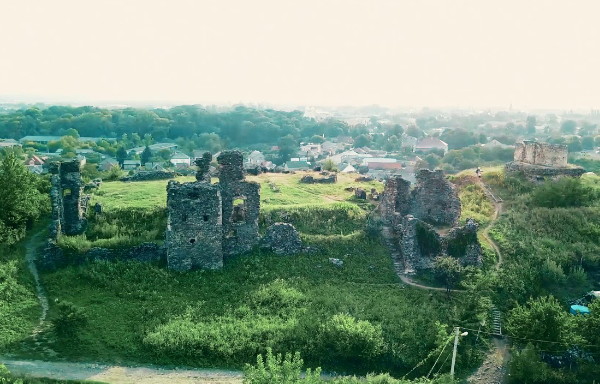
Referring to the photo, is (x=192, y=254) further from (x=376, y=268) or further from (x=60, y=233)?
(x=376, y=268)

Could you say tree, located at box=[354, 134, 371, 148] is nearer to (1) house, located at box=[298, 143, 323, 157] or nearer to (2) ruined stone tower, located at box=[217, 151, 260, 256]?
(1) house, located at box=[298, 143, 323, 157]

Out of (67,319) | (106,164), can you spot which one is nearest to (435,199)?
(67,319)

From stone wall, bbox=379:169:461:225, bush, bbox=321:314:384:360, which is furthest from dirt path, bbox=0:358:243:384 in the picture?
stone wall, bbox=379:169:461:225

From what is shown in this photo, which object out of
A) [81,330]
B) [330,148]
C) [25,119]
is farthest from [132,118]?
[81,330]

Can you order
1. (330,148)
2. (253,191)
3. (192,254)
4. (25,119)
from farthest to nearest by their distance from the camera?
(330,148) → (25,119) → (253,191) → (192,254)

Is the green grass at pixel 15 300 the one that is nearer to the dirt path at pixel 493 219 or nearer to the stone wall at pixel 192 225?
the stone wall at pixel 192 225

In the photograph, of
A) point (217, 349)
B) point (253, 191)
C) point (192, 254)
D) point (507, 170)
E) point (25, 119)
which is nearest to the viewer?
point (217, 349)
